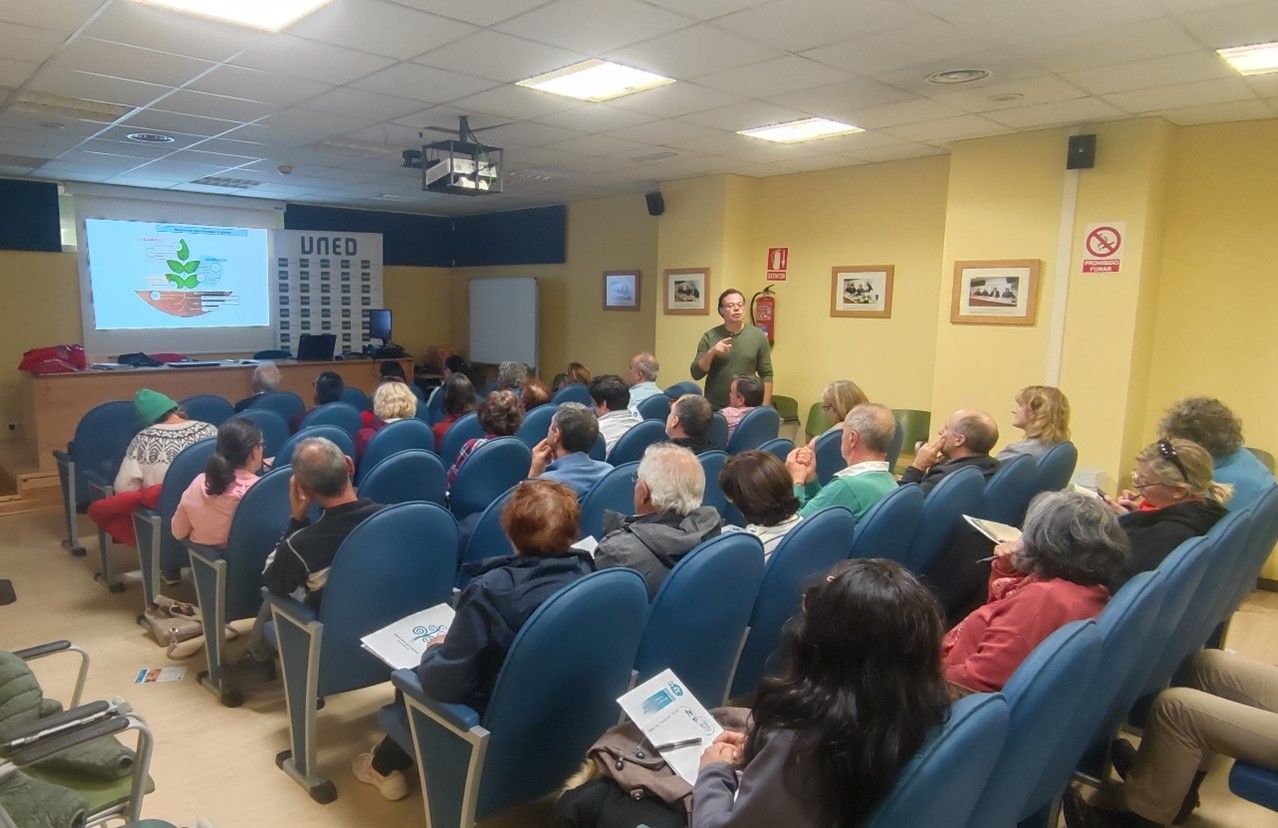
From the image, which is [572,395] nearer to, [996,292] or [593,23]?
[593,23]

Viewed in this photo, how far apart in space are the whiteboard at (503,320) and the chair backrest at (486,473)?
622cm

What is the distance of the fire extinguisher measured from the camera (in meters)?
7.28

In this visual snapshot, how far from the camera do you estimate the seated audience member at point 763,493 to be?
245cm

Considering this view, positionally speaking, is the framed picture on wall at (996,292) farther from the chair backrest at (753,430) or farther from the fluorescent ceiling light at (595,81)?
the fluorescent ceiling light at (595,81)

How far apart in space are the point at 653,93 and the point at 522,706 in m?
3.70

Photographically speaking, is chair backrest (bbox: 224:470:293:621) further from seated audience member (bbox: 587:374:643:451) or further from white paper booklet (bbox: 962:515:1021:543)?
white paper booklet (bbox: 962:515:1021:543)

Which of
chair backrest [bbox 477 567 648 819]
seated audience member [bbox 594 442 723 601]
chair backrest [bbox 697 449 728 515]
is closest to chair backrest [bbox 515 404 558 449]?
chair backrest [bbox 697 449 728 515]

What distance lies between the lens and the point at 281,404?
5.58 m

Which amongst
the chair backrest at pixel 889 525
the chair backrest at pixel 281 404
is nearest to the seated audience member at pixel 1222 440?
the chair backrest at pixel 889 525

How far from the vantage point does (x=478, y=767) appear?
1.74m

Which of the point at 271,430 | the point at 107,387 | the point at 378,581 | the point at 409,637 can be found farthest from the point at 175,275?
the point at 409,637

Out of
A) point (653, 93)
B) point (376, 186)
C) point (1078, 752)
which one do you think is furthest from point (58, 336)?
point (1078, 752)

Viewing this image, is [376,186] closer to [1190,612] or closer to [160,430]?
[160,430]

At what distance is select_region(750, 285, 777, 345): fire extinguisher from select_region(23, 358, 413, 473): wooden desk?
487 centimetres
